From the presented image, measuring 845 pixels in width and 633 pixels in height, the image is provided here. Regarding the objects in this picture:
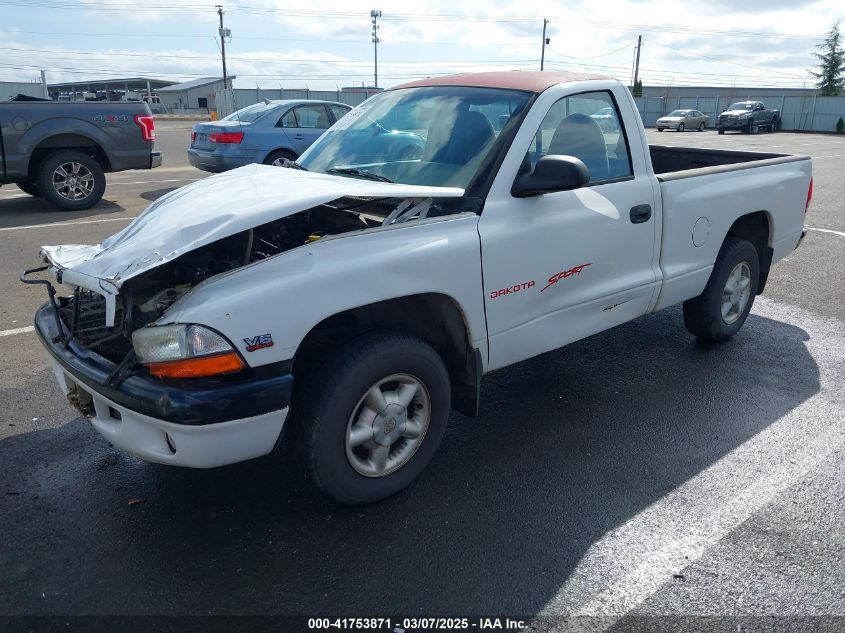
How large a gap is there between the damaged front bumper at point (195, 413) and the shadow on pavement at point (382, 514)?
459 mm

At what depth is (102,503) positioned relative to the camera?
3154 millimetres

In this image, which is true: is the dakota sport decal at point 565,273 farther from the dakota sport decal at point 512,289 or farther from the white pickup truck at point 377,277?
the dakota sport decal at point 512,289

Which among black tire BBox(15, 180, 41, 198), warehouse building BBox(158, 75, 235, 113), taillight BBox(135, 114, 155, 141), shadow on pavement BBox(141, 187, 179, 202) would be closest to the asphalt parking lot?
taillight BBox(135, 114, 155, 141)

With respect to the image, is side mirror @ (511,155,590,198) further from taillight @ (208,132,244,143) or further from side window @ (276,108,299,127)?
side window @ (276,108,299,127)

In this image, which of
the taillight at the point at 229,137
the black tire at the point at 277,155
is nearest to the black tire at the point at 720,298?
the black tire at the point at 277,155

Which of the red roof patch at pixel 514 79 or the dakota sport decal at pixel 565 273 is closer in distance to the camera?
the dakota sport decal at pixel 565 273

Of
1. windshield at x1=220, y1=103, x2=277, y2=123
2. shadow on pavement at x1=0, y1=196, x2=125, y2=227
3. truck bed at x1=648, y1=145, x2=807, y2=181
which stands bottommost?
shadow on pavement at x1=0, y1=196, x2=125, y2=227

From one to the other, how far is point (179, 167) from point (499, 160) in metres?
15.4

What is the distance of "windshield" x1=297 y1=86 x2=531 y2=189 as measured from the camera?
349cm

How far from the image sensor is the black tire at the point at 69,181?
9961 millimetres

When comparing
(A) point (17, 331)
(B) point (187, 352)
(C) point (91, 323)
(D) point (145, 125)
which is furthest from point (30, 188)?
(B) point (187, 352)

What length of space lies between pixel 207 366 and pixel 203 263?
92 cm

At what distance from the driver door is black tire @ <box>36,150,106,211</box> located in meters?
8.78

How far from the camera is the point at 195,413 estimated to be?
2.48 meters
